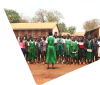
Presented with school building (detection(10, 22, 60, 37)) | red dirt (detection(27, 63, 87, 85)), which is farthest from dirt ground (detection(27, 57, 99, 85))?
→ school building (detection(10, 22, 60, 37))

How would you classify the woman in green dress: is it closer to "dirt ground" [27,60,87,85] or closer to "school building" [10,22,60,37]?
"school building" [10,22,60,37]

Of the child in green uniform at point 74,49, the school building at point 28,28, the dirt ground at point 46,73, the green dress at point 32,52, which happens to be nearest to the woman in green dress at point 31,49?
the green dress at point 32,52

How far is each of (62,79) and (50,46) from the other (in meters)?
2.37

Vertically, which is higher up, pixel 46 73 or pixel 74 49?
pixel 74 49

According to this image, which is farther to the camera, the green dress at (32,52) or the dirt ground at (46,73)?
the green dress at (32,52)

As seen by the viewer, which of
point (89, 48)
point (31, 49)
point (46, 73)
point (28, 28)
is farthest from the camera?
point (31, 49)

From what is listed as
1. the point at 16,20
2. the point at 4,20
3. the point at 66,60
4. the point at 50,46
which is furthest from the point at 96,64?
the point at 66,60

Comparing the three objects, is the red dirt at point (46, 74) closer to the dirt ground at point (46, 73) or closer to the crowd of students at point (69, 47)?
the dirt ground at point (46, 73)

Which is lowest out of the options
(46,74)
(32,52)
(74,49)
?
(46,74)

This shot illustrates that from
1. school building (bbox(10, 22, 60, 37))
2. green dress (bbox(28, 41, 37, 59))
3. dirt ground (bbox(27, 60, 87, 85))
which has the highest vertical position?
school building (bbox(10, 22, 60, 37))

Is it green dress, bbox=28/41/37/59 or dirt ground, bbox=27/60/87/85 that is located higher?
green dress, bbox=28/41/37/59

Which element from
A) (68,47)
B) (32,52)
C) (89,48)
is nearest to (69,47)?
(68,47)

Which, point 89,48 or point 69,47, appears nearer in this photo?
point 89,48

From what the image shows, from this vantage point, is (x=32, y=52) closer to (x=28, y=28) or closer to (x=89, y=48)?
(x=28, y=28)
